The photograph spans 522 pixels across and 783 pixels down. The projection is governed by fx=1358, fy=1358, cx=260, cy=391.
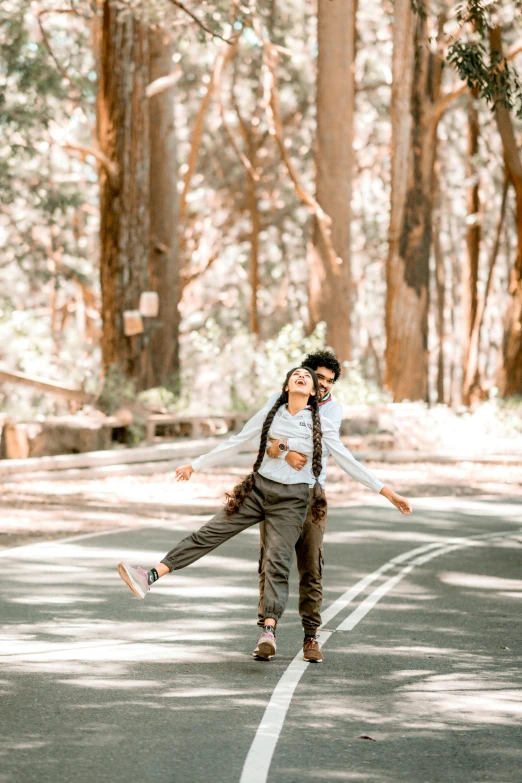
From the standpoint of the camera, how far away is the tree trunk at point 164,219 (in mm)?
28234

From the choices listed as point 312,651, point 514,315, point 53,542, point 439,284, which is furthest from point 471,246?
point 312,651

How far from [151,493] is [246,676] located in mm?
11448

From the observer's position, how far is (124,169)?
24859mm

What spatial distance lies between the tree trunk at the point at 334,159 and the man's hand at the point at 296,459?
20.6m

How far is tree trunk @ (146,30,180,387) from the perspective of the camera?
92.6ft

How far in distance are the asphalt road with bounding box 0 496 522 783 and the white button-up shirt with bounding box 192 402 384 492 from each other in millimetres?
1151

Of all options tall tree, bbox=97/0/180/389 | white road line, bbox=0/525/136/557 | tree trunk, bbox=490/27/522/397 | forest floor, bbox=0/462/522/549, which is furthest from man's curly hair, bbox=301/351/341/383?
tree trunk, bbox=490/27/522/397

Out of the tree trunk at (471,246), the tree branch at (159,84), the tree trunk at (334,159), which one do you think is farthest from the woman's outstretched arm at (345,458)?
the tree trunk at (471,246)

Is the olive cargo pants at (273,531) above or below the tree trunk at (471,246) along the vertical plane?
below

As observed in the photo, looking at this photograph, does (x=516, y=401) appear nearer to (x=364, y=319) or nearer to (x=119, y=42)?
(x=119, y=42)

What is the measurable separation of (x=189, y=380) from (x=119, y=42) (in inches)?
282

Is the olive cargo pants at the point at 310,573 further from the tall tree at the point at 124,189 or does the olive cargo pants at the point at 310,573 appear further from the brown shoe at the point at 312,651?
the tall tree at the point at 124,189

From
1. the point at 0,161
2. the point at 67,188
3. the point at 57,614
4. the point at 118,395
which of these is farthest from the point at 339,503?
the point at 67,188

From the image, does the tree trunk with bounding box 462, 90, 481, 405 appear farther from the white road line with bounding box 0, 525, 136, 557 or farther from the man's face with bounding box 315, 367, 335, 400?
the man's face with bounding box 315, 367, 335, 400
